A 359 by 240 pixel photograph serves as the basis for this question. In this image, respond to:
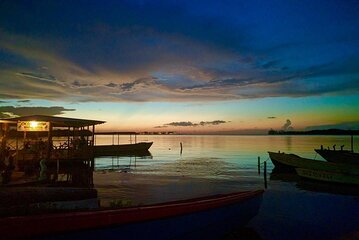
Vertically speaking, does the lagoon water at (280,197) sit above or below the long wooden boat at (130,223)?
below

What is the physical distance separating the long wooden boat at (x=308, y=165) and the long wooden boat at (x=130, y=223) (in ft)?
62.5

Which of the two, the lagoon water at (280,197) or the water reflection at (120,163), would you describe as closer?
the lagoon water at (280,197)

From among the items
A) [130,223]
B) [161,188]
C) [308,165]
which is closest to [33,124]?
[161,188]

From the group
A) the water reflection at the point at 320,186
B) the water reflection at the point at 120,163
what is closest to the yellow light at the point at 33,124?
the water reflection at the point at 120,163

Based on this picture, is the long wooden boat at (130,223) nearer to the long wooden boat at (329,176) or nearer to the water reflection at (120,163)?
the long wooden boat at (329,176)

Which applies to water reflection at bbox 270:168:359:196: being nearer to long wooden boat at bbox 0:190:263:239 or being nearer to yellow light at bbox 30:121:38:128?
long wooden boat at bbox 0:190:263:239

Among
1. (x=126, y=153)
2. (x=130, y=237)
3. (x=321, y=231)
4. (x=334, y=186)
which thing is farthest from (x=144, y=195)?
(x=126, y=153)

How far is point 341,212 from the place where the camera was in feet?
52.1

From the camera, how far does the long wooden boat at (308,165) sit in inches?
926

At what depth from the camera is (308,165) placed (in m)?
27.1

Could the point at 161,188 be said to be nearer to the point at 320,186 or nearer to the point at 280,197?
the point at 280,197

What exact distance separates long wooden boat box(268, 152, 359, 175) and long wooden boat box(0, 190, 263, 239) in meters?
19.0

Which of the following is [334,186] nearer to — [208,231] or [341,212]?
[341,212]

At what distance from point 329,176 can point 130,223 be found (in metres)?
23.4
